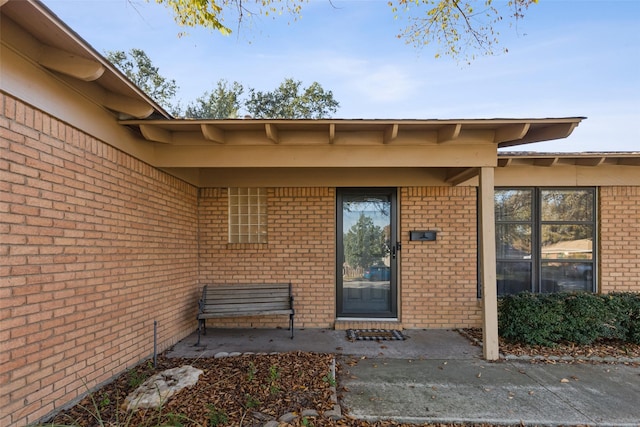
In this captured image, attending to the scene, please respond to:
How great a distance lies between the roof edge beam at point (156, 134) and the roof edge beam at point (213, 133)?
571 millimetres

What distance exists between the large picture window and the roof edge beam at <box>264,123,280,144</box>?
399 cm

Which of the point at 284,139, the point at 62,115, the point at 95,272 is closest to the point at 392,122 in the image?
the point at 284,139

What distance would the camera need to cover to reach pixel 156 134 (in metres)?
4.07

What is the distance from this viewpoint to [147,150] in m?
4.25

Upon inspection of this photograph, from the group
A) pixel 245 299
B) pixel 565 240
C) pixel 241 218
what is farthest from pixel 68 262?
pixel 565 240

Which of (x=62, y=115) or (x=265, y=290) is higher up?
(x=62, y=115)

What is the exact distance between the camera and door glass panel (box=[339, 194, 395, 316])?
5879 mm

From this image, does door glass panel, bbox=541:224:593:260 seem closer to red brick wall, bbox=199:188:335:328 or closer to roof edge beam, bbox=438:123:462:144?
roof edge beam, bbox=438:123:462:144

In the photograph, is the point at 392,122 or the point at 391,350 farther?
the point at 391,350

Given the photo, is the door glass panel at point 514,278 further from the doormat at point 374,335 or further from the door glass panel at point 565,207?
the doormat at point 374,335

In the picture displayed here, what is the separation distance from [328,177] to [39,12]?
407 cm

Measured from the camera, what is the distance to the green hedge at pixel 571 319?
4.71 meters

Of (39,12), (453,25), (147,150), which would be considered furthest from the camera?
(453,25)

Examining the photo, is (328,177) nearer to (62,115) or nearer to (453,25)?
(453,25)
